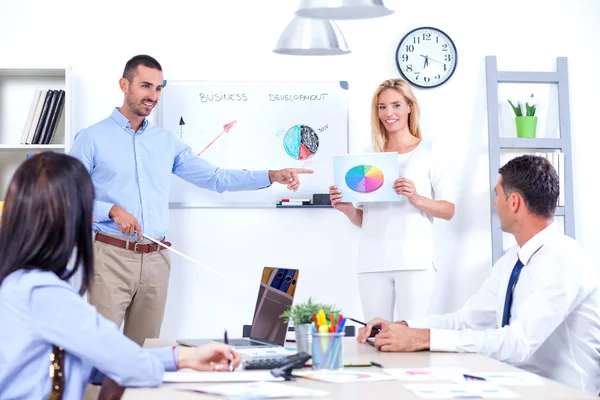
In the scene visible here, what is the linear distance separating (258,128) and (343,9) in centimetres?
180

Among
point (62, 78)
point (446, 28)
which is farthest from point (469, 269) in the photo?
point (62, 78)

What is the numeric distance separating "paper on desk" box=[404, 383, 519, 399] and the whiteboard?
8.66 ft

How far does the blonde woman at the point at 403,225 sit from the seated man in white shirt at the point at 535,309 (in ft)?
3.26

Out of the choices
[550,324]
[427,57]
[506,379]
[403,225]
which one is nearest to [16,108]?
[403,225]

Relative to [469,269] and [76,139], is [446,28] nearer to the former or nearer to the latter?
[469,269]

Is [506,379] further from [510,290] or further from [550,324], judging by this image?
[510,290]

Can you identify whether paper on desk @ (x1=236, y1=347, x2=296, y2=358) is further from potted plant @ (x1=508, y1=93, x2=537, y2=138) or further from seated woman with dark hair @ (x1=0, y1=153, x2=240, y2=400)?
potted plant @ (x1=508, y1=93, x2=537, y2=138)

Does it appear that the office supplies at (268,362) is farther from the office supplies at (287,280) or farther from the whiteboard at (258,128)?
the whiteboard at (258,128)

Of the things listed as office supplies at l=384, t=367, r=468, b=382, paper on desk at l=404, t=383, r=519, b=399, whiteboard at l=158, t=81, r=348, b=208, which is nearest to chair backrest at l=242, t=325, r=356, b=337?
office supplies at l=384, t=367, r=468, b=382

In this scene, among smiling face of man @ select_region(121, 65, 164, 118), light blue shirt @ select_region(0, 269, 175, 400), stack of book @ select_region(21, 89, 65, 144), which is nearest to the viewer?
light blue shirt @ select_region(0, 269, 175, 400)

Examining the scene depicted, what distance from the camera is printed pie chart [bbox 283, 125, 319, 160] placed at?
4.34m

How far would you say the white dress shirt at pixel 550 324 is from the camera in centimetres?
220

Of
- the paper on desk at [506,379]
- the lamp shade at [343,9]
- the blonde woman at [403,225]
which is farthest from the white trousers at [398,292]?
the paper on desk at [506,379]

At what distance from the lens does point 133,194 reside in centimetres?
370
